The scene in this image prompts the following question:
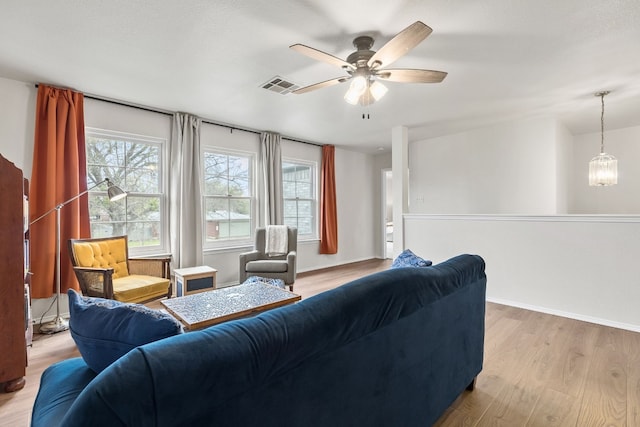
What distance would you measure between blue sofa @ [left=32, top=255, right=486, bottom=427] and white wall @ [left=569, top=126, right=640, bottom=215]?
5133 millimetres

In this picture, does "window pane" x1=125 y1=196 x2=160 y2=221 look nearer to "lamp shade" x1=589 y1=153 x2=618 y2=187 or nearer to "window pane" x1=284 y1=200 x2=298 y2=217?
"window pane" x1=284 y1=200 x2=298 y2=217

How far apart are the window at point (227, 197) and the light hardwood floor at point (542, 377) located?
2168mm

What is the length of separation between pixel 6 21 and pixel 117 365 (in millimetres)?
2710

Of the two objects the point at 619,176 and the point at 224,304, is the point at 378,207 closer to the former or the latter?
the point at 619,176

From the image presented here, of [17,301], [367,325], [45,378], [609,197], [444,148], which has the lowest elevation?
[45,378]

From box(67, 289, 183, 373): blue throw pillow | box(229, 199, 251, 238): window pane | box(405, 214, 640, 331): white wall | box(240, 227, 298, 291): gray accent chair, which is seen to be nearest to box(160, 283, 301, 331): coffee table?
box(67, 289, 183, 373): blue throw pillow

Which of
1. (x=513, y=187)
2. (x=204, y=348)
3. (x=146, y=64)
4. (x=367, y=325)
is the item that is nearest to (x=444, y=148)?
(x=513, y=187)

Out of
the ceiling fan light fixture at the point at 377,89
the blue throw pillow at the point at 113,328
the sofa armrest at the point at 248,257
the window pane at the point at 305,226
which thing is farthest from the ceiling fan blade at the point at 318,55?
the window pane at the point at 305,226

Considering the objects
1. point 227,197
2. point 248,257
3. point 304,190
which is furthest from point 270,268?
point 304,190

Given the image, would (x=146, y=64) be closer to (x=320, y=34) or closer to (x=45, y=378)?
(x=320, y=34)

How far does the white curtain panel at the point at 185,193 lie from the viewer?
3.94 metres

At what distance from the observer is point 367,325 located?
43.4 inches

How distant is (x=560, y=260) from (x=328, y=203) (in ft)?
11.9

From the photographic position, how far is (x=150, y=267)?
3.30 m
